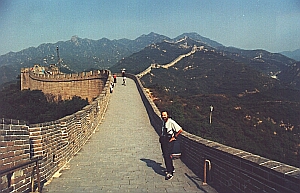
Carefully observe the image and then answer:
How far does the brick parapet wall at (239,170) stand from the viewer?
362cm

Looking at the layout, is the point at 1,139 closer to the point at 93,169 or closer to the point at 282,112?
the point at 93,169

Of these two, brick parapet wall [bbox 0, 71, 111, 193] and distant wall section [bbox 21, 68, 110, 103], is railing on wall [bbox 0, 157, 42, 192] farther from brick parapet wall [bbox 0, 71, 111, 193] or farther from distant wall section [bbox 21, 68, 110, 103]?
distant wall section [bbox 21, 68, 110, 103]

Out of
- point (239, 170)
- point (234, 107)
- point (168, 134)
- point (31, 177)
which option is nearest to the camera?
point (239, 170)

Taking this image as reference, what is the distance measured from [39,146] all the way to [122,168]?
76.8 inches

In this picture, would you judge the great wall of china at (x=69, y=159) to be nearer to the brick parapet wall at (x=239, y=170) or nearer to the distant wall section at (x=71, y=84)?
the brick parapet wall at (x=239, y=170)

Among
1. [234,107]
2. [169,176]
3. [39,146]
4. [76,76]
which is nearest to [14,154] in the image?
[39,146]

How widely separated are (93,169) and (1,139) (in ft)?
10.3

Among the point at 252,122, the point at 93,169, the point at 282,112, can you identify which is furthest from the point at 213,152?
the point at 282,112

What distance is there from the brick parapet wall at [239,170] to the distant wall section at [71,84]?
919 inches

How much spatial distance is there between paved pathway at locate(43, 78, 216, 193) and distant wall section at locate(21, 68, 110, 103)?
706 inches

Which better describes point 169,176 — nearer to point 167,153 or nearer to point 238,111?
point 167,153

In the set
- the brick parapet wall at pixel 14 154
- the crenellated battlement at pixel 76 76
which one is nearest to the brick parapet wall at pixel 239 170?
the brick parapet wall at pixel 14 154

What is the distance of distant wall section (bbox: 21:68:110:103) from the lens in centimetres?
3075

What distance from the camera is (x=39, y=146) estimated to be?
562cm
